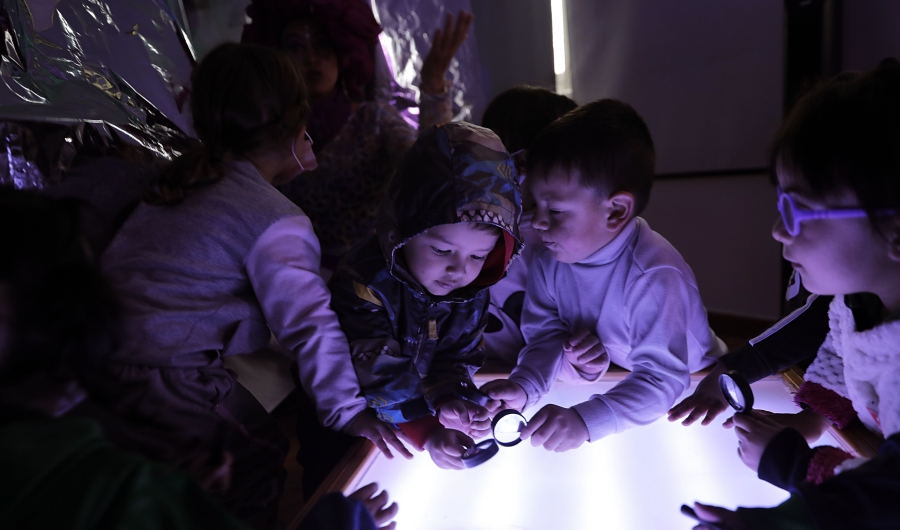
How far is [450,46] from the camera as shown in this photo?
1.54 m

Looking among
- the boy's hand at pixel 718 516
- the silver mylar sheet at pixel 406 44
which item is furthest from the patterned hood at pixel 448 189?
the silver mylar sheet at pixel 406 44

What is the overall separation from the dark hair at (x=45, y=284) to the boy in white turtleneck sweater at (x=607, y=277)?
557 millimetres

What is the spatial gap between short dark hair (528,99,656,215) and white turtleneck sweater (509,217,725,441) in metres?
0.09

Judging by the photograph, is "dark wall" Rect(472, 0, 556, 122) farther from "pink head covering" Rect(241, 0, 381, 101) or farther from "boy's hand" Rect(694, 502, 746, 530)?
"boy's hand" Rect(694, 502, 746, 530)

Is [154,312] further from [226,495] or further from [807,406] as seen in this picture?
[807,406]

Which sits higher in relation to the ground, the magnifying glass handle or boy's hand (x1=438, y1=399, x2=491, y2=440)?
the magnifying glass handle

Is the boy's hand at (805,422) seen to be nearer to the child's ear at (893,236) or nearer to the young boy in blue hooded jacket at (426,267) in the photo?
the child's ear at (893,236)

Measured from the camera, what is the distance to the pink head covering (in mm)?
1401

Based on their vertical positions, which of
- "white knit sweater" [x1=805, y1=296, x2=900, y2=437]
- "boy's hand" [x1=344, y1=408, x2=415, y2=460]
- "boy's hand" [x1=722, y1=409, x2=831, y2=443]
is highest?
"white knit sweater" [x1=805, y1=296, x2=900, y2=437]

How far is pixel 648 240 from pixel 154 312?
756 millimetres

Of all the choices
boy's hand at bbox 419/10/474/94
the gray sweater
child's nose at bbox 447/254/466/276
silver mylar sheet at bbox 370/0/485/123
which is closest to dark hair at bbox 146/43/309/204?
the gray sweater

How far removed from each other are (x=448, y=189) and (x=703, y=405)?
466mm

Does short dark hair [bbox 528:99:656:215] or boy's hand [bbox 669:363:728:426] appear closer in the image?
boy's hand [bbox 669:363:728:426]

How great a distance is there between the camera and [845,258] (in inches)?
23.5
